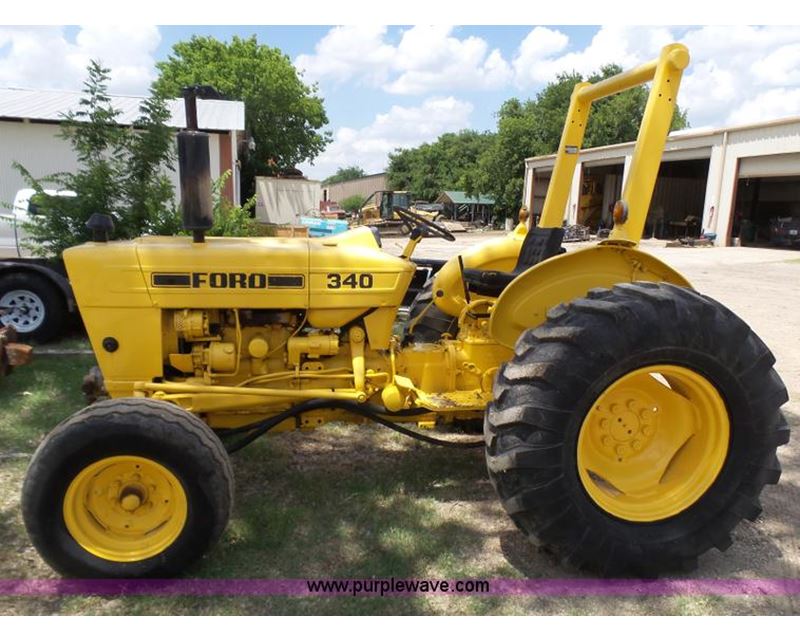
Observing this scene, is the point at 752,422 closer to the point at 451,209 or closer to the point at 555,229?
the point at 555,229

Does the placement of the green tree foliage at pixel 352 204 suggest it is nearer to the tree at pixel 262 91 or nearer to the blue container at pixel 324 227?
the tree at pixel 262 91

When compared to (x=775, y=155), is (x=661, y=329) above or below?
below

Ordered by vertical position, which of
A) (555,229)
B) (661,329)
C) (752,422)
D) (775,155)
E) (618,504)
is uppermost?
(775,155)

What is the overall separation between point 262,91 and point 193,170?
3130 cm

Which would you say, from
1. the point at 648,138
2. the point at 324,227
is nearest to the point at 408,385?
the point at 648,138

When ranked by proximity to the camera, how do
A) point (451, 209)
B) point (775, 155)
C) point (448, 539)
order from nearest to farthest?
point (448, 539) < point (775, 155) < point (451, 209)

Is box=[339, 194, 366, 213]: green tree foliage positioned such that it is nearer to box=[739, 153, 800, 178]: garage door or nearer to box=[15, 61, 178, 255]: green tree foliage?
box=[739, 153, 800, 178]: garage door

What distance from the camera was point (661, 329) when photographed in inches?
102

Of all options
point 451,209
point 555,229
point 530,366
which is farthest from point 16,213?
point 451,209

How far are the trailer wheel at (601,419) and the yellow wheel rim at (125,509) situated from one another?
135 centimetres

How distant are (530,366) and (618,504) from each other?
Answer: 77 centimetres

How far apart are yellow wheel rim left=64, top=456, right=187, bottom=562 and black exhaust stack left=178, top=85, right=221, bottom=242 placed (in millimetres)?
1078

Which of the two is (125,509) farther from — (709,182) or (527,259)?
(709,182)

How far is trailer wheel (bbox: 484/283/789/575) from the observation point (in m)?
2.54
